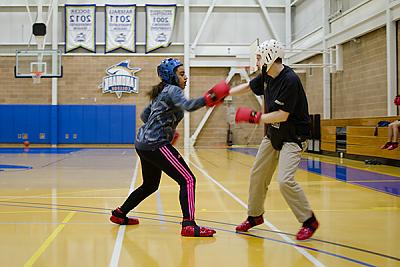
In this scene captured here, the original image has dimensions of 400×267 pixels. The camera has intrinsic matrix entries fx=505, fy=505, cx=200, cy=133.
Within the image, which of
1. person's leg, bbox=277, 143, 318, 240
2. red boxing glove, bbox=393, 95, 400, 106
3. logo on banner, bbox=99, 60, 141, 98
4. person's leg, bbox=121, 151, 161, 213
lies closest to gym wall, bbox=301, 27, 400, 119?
red boxing glove, bbox=393, 95, 400, 106

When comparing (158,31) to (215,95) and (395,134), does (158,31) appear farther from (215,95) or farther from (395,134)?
(215,95)

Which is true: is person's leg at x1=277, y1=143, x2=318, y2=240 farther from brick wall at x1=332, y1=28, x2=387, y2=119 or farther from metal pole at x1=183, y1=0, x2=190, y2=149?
metal pole at x1=183, y1=0, x2=190, y2=149

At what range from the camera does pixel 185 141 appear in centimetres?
2731

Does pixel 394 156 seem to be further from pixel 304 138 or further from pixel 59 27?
pixel 59 27

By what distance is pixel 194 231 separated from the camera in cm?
484

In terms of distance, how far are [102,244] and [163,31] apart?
23887 millimetres

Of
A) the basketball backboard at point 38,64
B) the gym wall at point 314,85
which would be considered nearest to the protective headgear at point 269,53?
the gym wall at point 314,85

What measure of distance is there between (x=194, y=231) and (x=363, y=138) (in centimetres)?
1152

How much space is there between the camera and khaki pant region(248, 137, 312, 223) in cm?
462

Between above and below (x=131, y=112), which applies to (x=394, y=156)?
below

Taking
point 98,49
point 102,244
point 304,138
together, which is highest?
point 98,49

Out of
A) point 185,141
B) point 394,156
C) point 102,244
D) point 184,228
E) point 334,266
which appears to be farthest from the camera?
point 185,141

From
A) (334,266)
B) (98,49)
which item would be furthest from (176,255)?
(98,49)

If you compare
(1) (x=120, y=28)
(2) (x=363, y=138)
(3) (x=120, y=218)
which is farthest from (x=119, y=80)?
(3) (x=120, y=218)
